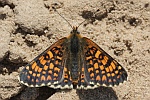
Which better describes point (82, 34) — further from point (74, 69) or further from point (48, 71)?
point (48, 71)

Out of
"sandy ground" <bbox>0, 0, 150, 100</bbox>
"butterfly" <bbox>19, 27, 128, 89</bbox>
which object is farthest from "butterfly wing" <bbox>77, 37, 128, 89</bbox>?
"sandy ground" <bbox>0, 0, 150, 100</bbox>

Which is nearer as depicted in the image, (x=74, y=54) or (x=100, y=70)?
(x=100, y=70)

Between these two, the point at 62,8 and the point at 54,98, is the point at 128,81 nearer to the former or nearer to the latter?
the point at 54,98

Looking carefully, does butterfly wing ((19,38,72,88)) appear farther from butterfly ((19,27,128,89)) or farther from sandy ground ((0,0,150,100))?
sandy ground ((0,0,150,100))

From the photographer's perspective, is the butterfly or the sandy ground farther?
the sandy ground

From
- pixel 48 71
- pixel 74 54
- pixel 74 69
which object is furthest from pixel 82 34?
pixel 48 71

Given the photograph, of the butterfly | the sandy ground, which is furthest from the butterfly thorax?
the sandy ground

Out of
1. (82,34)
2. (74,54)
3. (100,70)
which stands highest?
(82,34)

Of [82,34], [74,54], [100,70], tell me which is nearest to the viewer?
[100,70]
